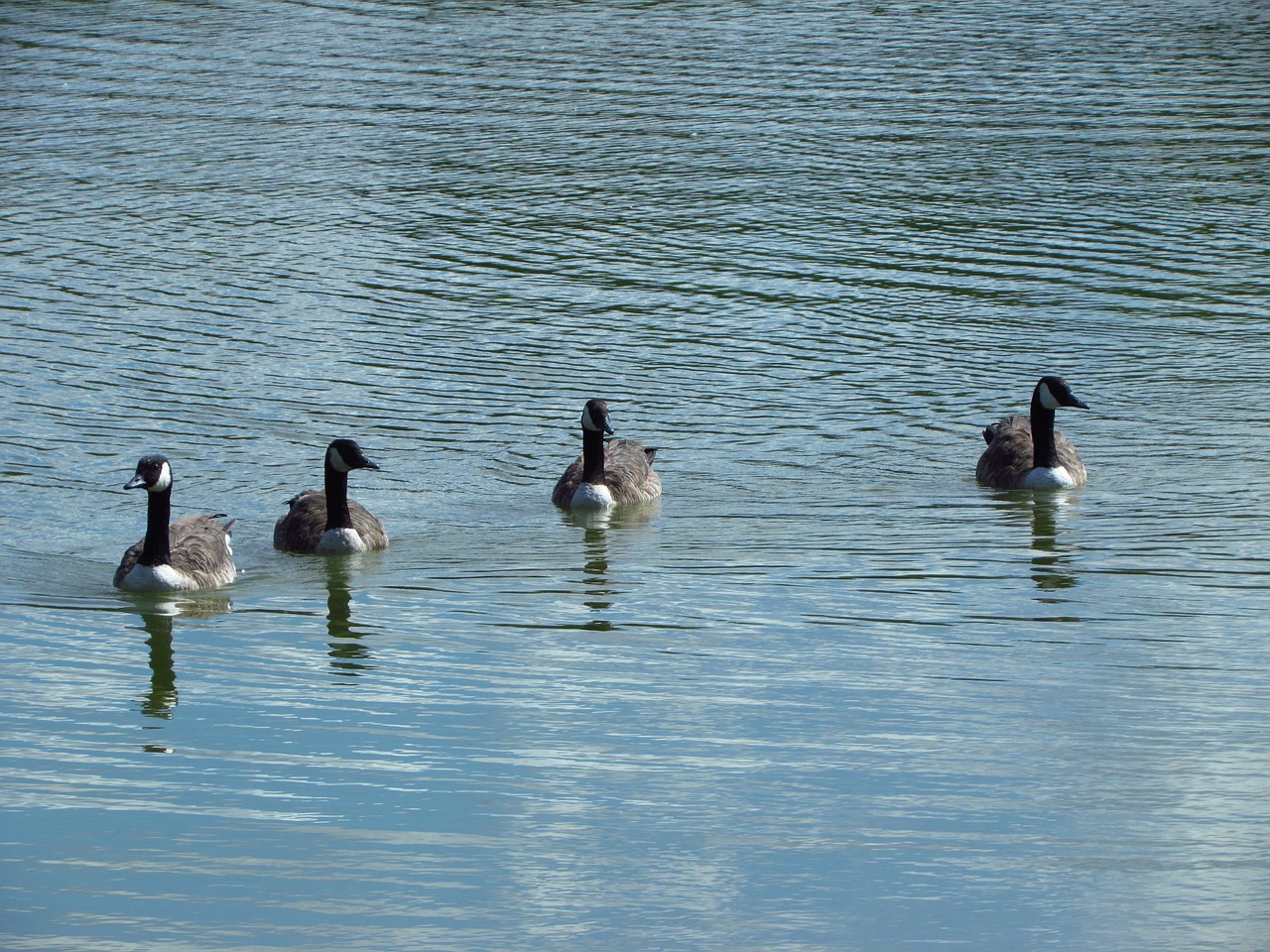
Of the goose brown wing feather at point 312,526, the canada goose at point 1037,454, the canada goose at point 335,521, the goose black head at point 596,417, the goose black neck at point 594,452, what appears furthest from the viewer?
the canada goose at point 1037,454

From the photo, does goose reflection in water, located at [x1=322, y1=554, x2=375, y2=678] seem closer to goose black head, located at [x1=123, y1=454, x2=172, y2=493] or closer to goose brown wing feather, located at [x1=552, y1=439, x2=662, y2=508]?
goose black head, located at [x1=123, y1=454, x2=172, y2=493]

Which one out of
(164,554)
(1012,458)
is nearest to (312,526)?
(164,554)

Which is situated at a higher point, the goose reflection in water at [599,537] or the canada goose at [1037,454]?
the canada goose at [1037,454]

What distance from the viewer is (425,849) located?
9320 millimetres

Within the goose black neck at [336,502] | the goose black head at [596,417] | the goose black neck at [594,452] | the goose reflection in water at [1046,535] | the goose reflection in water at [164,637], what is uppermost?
the goose black head at [596,417]

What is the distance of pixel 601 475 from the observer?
18.1 meters

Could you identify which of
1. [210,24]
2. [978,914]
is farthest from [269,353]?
[210,24]

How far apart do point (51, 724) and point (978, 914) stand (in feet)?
18.3

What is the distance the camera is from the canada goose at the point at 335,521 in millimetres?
16344

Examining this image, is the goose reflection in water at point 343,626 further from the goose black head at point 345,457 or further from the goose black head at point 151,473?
the goose black head at point 151,473

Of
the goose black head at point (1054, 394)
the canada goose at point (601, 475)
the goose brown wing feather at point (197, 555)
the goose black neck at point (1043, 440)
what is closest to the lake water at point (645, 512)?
the goose brown wing feather at point (197, 555)

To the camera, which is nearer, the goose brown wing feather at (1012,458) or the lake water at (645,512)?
the lake water at (645,512)

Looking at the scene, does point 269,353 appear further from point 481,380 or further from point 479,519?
point 479,519

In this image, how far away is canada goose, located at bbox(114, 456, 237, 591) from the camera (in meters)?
15.1
